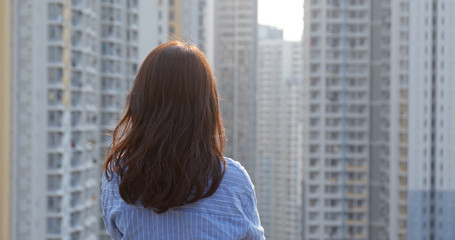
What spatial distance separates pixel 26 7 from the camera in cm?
1257

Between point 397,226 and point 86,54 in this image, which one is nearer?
point 86,54

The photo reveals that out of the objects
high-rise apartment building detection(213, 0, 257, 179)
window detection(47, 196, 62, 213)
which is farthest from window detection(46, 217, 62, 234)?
high-rise apartment building detection(213, 0, 257, 179)

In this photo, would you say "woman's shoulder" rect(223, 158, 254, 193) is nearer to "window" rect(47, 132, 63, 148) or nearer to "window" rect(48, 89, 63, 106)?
"window" rect(48, 89, 63, 106)

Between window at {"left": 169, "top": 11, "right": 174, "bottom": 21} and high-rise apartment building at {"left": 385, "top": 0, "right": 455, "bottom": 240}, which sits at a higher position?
window at {"left": 169, "top": 11, "right": 174, "bottom": 21}

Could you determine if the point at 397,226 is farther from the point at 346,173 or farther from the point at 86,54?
the point at 86,54

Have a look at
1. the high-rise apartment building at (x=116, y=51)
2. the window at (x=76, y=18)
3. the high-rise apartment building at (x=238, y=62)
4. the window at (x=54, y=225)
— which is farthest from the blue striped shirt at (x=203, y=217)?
the high-rise apartment building at (x=238, y=62)

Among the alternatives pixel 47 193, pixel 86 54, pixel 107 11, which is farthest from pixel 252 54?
pixel 47 193

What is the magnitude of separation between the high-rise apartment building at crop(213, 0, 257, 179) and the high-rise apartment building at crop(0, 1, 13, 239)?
75.9ft

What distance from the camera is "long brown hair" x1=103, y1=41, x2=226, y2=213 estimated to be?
0.91 m

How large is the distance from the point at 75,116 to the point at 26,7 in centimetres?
349

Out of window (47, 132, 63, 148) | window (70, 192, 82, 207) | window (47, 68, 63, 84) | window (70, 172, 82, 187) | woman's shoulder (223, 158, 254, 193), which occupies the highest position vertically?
window (47, 68, 63, 84)

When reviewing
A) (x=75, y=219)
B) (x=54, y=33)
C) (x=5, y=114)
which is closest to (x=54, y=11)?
(x=54, y=33)

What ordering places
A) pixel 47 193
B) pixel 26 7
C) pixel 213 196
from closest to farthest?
pixel 213 196 → pixel 26 7 → pixel 47 193

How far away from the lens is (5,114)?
11258mm
